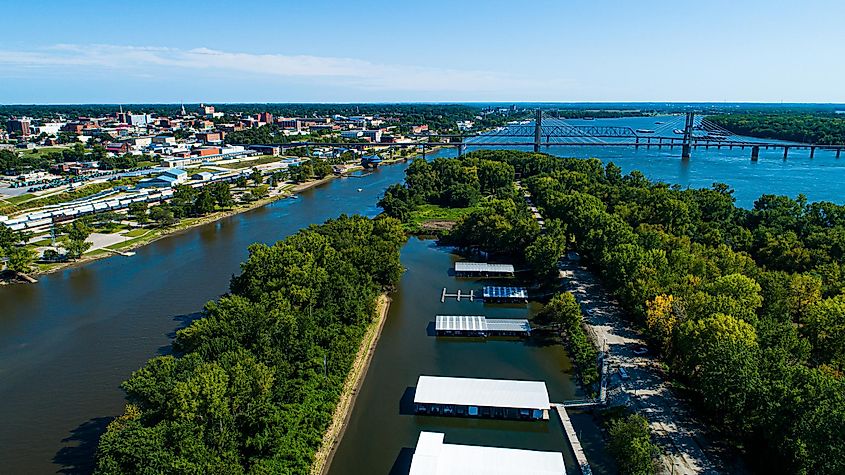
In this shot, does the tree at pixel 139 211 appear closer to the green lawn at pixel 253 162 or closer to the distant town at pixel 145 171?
the distant town at pixel 145 171

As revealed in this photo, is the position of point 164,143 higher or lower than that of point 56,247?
higher

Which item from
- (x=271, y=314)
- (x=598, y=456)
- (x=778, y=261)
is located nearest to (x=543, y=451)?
(x=598, y=456)

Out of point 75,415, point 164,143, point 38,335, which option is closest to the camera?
point 75,415

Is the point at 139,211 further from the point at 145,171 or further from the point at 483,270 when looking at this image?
the point at 483,270

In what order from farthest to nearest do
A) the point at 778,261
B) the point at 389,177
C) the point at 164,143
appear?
the point at 164,143, the point at 389,177, the point at 778,261

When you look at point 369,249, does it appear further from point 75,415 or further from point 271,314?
point 75,415

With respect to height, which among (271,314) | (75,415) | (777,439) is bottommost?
(75,415)

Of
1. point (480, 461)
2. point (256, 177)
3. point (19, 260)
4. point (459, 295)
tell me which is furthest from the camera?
point (256, 177)

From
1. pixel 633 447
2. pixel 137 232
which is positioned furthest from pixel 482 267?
pixel 137 232

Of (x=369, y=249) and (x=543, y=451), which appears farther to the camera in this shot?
(x=369, y=249)
